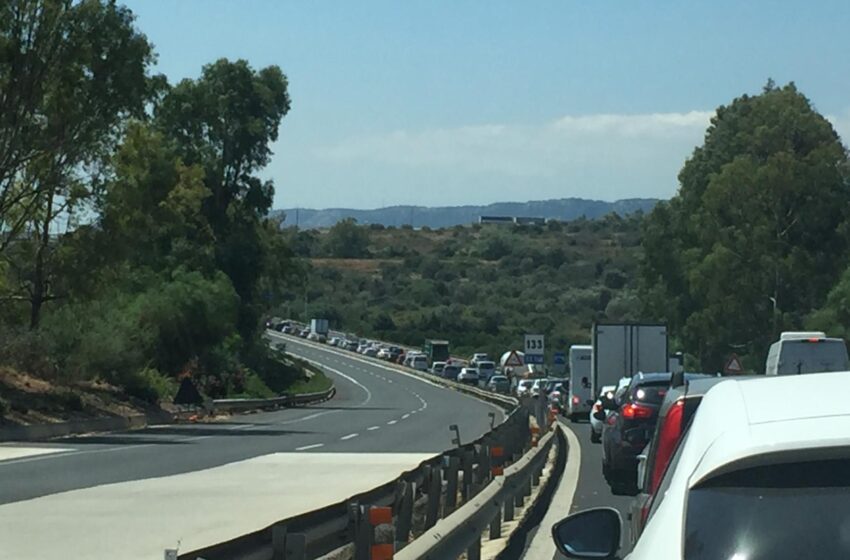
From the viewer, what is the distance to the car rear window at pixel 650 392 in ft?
68.0

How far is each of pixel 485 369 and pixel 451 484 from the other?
95.7 metres

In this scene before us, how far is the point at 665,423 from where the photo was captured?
9.66 m

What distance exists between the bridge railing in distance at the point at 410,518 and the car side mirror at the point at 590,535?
163cm

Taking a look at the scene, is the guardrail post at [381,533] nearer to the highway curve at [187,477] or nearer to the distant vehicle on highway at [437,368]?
the highway curve at [187,477]

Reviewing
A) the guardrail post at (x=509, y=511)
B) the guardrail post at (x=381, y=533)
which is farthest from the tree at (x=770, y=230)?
the guardrail post at (x=381, y=533)

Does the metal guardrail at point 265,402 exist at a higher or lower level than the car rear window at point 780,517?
lower

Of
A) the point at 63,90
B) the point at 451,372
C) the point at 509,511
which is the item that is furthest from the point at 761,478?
the point at 451,372

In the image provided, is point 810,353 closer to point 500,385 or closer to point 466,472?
point 466,472

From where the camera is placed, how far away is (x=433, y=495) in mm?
13938

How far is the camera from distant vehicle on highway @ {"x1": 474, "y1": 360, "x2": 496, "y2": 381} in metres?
107

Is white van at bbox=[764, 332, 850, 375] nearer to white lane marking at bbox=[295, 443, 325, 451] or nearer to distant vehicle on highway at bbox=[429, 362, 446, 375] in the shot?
white lane marking at bbox=[295, 443, 325, 451]

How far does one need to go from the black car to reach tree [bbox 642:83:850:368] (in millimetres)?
48463

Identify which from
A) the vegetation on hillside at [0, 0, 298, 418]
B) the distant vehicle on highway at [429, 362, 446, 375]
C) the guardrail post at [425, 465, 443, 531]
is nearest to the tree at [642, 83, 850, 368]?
the vegetation on hillside at [0, 0, 298, 418]

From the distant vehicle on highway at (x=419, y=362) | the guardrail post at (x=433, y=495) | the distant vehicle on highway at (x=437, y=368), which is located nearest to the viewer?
the guardrail post at (x=433, y=495)
